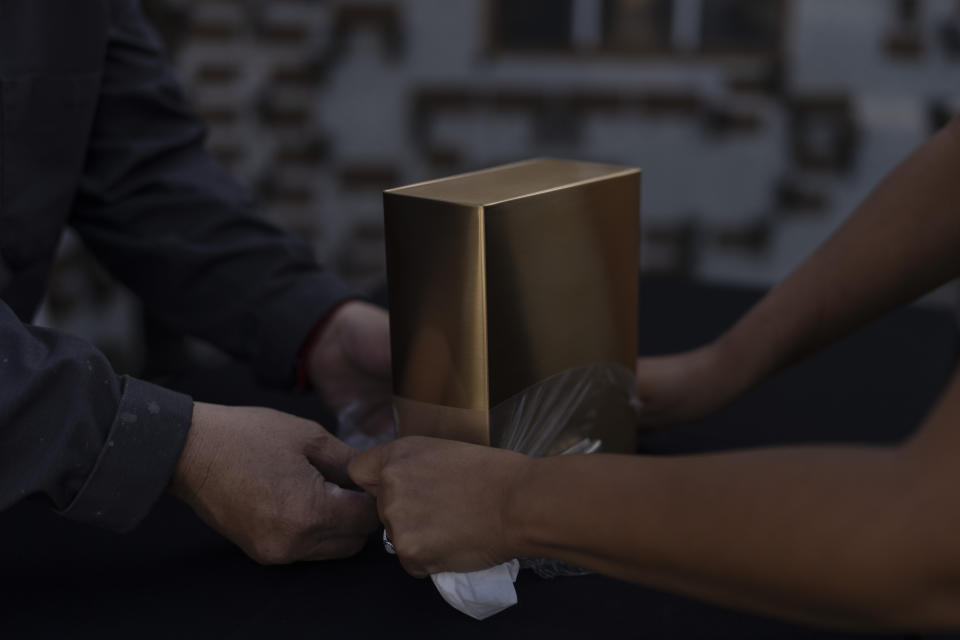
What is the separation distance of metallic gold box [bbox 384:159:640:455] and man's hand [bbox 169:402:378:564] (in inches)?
2.9

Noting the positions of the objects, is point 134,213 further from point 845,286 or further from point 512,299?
point 845,286

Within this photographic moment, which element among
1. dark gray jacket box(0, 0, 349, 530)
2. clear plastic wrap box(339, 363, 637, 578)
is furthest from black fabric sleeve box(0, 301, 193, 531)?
clear plastic wrap box(339, 363, 637, 578)

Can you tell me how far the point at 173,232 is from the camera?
37.0 inches

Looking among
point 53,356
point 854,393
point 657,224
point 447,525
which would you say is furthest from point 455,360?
point 657,224

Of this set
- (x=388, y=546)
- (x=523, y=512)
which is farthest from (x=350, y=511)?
(x=523, y=512)

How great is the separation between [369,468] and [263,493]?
74mm

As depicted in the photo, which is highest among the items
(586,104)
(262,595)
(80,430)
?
(586,104)

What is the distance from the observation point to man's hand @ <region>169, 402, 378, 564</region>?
613 mm

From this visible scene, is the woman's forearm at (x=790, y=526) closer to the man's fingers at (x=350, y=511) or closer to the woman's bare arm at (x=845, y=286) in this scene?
the man's fingers at (x=350, y=511)

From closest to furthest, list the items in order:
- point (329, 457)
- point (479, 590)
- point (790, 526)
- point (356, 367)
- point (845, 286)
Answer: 1. point (790, 526)
2. point (479, 590)
3. point (329, 457)
4. point (845, 286)
5. point (356, 367)

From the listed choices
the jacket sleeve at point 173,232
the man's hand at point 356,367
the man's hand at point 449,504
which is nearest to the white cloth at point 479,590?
the man's hand at point 449,504

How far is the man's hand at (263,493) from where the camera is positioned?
2.01 ft

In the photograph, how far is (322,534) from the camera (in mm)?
625

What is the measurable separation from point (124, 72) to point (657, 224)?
1.65 metres
